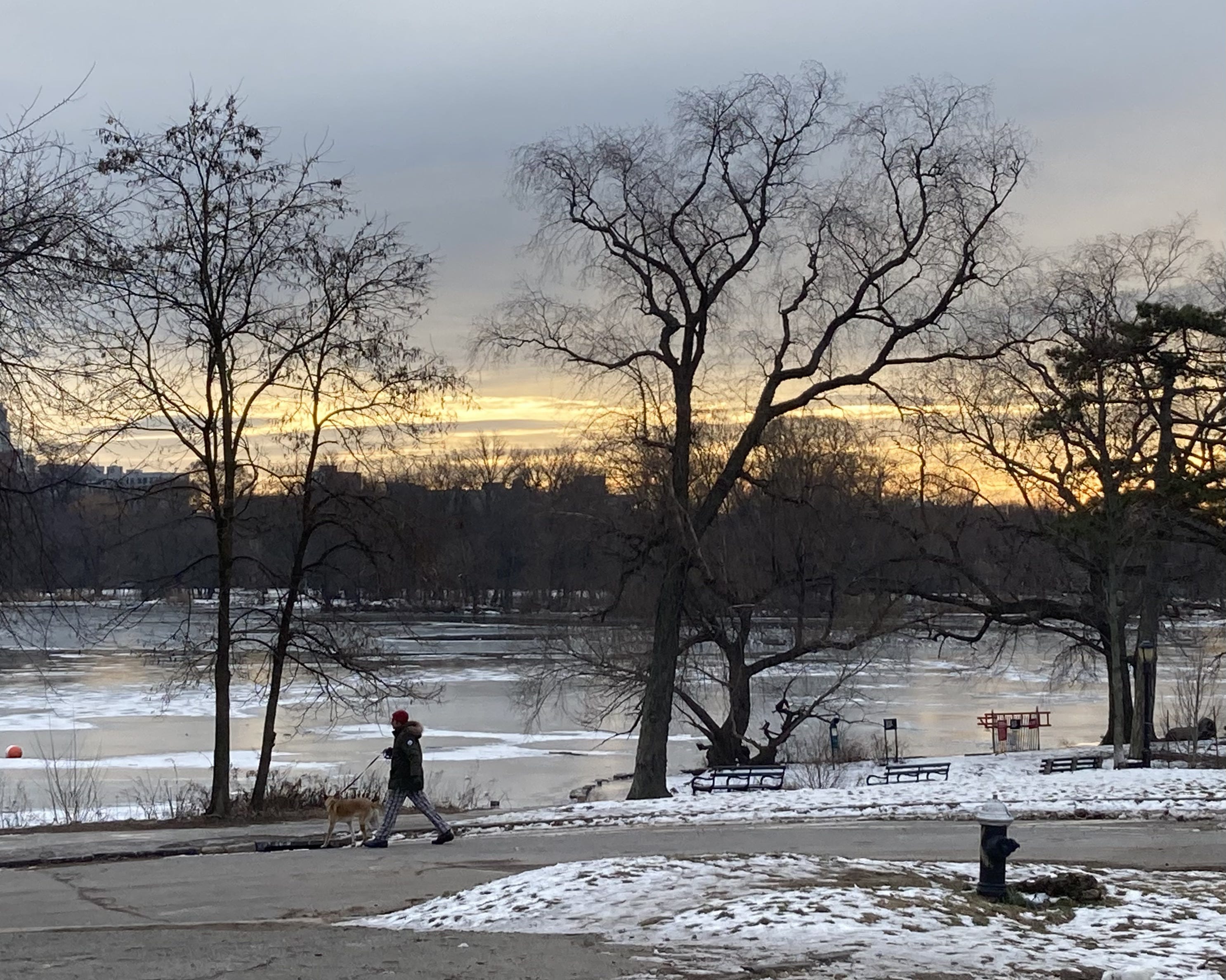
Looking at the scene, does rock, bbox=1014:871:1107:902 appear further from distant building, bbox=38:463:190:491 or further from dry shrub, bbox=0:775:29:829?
dry shrub, bbox=0:775:29:829

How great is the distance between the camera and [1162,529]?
28172 millimetres

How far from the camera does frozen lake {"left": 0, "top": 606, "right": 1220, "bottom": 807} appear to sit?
2888cm

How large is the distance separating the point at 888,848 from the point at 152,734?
2759cm

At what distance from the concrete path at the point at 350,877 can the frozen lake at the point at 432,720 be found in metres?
2.36

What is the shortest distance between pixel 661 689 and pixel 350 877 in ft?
37.1

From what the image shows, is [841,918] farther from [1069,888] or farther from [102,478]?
[102,478]

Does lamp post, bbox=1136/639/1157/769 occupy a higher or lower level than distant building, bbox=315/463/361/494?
lower

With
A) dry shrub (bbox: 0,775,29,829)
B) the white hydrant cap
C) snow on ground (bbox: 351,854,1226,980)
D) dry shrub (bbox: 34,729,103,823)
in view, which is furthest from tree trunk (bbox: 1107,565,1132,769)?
dry shrub (bbox: 0,775,29,829)

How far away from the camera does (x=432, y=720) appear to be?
133ft

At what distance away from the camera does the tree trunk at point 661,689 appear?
2258cm

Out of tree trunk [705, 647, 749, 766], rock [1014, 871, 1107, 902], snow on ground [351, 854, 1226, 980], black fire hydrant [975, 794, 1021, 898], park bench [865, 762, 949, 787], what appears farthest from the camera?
tree trunk [705, 647, 749, 766]

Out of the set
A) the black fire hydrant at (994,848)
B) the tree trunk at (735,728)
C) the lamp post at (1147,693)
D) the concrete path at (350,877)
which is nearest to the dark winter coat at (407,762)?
the concrete path at (350,877)

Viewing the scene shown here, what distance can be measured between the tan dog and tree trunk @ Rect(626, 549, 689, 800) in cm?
756

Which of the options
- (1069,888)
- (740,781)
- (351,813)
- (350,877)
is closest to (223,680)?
(351,813)
